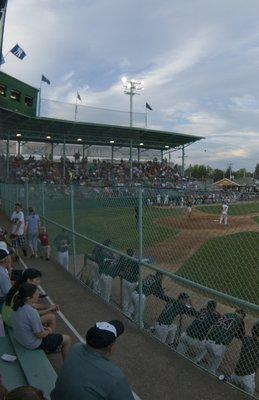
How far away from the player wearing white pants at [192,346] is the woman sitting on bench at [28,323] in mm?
2048

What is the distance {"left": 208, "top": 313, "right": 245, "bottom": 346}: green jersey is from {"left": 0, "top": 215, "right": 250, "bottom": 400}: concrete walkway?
554mm

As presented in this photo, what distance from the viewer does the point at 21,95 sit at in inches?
1455

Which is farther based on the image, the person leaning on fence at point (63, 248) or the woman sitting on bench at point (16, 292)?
the person leaning on fence at point (63, 248)

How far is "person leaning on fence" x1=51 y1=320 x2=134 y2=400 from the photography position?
325cm

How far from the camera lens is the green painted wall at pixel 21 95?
34.8 meters

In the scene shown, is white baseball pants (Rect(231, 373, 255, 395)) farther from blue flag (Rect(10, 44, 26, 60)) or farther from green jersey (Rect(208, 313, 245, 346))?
blue flag (Rect(10, 44, 26, 60))

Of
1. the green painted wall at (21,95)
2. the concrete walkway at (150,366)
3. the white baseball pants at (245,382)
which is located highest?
the green painted wall at (21,95)

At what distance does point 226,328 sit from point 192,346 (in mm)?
664

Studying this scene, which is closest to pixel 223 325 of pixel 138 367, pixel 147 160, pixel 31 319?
pixel 138 367

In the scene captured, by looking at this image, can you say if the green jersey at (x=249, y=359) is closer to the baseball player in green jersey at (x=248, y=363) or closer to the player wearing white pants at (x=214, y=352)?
the baseball player in green jersey at (x=248, y=363)

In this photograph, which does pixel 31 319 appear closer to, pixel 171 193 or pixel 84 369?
pixel 84 369

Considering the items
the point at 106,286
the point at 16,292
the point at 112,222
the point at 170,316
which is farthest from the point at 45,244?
the point at 16,292

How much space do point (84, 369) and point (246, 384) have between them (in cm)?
327

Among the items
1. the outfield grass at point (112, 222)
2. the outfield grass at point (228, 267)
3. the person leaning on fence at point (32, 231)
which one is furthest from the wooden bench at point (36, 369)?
the person leaning on fence at point (32, 231)
